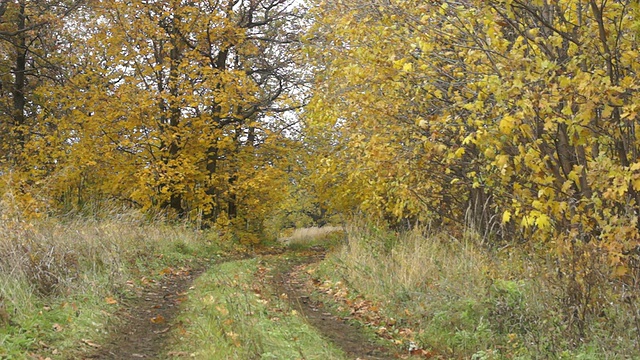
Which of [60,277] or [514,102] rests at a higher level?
[514,102]

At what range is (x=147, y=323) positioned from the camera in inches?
320

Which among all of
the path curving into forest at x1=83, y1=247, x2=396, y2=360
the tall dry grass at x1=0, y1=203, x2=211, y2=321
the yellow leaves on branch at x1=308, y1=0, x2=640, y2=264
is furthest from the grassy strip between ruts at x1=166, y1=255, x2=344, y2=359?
the yellow leaves on branch at x1=308, y1=0, x2=640, y2=264

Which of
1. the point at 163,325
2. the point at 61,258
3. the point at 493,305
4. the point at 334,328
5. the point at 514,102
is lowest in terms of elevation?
the point at 334,328

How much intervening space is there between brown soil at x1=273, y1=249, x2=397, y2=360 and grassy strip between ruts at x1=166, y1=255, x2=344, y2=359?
8.9 inches

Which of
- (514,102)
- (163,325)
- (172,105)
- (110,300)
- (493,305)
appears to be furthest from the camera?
(172,105)

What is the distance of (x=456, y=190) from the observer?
41.1ft

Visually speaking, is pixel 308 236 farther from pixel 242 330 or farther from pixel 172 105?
pixel 242 330

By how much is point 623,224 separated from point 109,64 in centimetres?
1775

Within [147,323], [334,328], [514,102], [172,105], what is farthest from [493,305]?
[172,105]

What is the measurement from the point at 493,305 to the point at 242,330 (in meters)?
2.81

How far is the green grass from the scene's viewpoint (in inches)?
257

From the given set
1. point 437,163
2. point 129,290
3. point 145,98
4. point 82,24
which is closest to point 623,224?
point 437,163

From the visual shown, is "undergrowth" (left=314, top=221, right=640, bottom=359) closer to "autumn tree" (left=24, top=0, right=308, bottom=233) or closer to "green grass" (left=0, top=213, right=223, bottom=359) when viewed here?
"green grass" (left=0, top=213, right=223, bottom=359)

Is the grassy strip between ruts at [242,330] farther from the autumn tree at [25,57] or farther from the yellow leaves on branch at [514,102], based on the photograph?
the autumn tree at [25,57]
